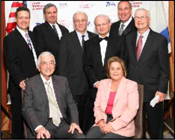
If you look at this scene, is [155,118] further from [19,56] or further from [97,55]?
[19,56]

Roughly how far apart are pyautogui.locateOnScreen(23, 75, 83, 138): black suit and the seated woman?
0.93 feet

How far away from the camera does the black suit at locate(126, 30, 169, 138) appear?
3402 mm

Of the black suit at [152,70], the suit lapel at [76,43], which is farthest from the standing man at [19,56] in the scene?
the black suit at [152,70]

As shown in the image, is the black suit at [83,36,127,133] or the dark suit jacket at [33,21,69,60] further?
the dark suit jacket at [33,21,69,60]

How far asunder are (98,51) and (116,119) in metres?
1.02

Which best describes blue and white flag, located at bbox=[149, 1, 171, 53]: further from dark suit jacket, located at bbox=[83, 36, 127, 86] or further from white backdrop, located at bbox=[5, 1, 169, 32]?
dark suit jacket, located at bbox=[83, 36, 127, 86]

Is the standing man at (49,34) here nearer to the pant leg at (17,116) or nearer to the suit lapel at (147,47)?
the pant leg at (17,116)

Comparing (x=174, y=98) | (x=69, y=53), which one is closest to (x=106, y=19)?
(x=69, y=53)

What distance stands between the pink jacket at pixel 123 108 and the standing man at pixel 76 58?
0.84 m

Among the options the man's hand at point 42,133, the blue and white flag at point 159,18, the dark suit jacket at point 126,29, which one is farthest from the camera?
the blue and white flag at point 159,18

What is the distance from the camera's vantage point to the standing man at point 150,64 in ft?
11.2

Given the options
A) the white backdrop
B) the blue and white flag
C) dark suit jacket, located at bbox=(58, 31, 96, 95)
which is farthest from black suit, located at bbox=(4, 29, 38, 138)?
the blue and white flag

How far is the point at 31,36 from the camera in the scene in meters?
3.99

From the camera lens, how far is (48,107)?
302cm
